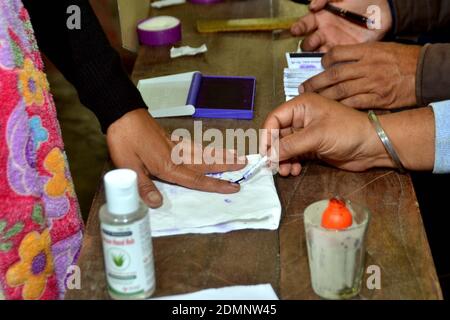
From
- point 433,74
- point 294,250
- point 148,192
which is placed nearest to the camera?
point 294,250

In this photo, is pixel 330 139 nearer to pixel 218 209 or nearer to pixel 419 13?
pixel 218 209

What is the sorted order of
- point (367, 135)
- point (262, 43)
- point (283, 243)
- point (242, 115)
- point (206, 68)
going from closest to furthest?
point (283, 243) < point (367, 135) < point (242, 115) < point (206, 68) < point (262, 43)

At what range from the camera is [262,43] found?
65.5 inches

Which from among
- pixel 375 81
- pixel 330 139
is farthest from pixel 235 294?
pixel 375 81

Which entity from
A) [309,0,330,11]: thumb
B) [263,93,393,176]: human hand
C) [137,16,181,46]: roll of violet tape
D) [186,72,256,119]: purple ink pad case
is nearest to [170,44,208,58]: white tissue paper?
[137,16,181,46]: roll of violet tape

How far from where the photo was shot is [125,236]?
76 cm

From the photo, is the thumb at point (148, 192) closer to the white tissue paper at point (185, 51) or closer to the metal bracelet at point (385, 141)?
the metal bracelet at point (385, 141)

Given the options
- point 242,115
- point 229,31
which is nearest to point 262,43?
point 229,31

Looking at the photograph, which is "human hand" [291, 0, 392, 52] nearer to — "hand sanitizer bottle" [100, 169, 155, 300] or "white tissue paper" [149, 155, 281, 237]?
"white tissue paper" [149, 155, 281, 237]

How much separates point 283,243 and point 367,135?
27cm

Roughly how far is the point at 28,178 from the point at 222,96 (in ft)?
1.65

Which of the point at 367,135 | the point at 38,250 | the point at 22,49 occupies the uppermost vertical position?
the point at 22,49
